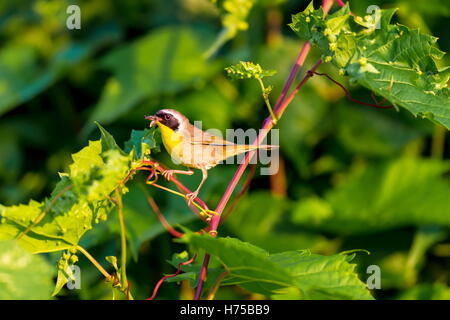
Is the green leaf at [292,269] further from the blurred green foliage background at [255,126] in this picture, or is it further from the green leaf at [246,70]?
the blurred green foliage background at [255,126]

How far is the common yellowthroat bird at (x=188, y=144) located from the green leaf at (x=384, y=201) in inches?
43.5

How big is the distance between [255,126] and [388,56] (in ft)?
4.32

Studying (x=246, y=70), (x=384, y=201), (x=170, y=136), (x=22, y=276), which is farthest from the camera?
(x=384, y=201)

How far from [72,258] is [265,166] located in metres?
1.39

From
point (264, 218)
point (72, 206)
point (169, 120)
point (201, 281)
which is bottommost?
point (264, 218)

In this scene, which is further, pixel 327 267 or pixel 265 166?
pixel 265 166

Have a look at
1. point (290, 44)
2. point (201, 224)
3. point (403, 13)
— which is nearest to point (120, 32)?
point (290, 44)

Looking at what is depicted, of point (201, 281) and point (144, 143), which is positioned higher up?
point (144, 143)

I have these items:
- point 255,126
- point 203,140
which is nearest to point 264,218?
point 255,126

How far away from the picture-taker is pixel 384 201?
2129 millimetres

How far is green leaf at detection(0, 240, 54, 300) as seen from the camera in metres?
0.73

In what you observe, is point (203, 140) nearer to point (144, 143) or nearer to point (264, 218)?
point (144, 143)

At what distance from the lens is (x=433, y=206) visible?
1985 mm

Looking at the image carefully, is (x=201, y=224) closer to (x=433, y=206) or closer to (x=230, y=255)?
(x=433, y=206)
